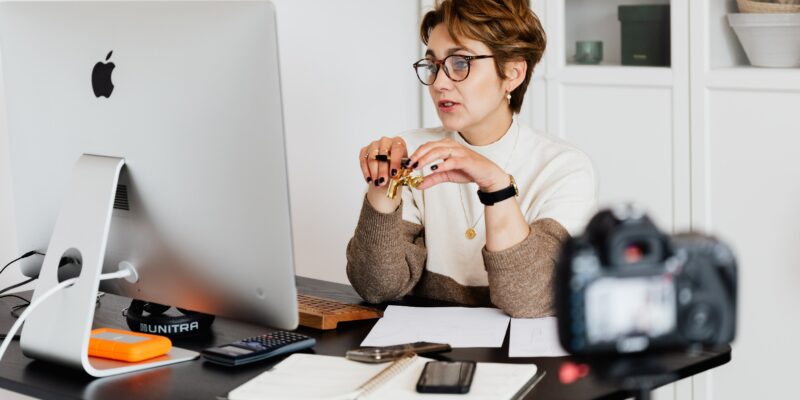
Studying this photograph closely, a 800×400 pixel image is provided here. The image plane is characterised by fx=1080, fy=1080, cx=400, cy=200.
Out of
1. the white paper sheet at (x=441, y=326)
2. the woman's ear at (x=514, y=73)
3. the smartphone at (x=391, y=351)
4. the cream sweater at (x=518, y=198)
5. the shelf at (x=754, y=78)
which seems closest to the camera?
the smartphone at (x=391, y=351)

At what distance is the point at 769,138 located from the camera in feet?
9.09

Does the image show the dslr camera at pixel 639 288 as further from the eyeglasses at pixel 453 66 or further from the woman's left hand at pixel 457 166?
the eyeglasses at pixel 453 66

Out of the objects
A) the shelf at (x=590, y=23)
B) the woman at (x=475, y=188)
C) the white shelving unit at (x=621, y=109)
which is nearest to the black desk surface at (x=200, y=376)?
the woman at (x=475, y=188)

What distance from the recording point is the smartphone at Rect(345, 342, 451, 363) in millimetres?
1507

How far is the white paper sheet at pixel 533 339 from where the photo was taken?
157 cm

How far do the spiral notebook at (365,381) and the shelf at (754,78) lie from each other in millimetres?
1560

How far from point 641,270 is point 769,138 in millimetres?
2242

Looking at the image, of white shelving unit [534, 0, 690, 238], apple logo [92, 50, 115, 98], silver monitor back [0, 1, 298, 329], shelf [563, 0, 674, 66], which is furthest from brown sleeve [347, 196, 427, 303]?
shelf [563, 0, 674, 66]

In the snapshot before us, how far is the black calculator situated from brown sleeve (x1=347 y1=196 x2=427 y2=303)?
0.29 m

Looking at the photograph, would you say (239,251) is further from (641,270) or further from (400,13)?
(400,13)

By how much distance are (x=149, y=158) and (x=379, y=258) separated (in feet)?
1.92

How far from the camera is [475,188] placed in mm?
2158

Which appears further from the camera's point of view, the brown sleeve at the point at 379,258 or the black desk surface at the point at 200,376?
the brown sleeve at the point at 379,258

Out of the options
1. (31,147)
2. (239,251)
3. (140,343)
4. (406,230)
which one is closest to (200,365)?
(140,343)
